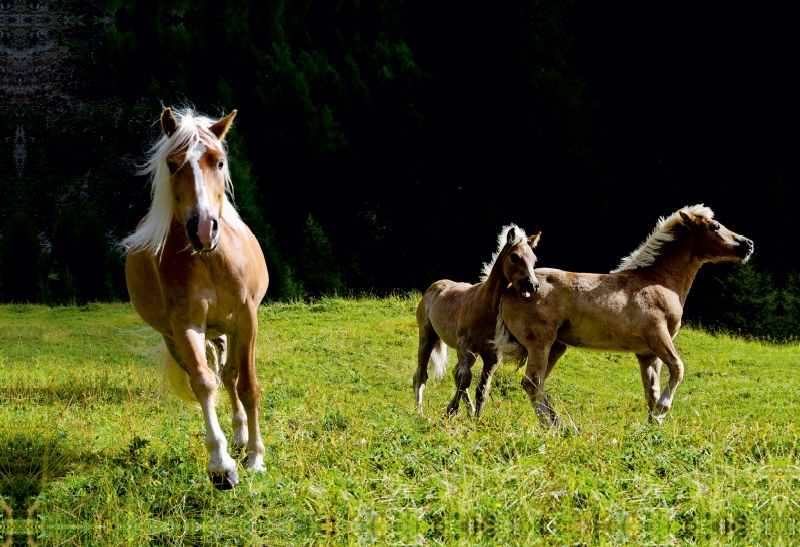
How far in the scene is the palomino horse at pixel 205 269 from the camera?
186 inches

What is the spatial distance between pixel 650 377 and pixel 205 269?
16.0 ft

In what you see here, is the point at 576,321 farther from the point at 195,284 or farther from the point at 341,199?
the point at 341,199

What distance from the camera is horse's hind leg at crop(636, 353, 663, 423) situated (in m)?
7.82

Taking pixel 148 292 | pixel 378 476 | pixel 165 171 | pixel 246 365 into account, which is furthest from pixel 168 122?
pixel 378 476

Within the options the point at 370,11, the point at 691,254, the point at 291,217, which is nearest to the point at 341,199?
the point at 291,217

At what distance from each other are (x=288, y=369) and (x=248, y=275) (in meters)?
6.18

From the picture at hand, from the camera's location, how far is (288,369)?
1142 centimetres

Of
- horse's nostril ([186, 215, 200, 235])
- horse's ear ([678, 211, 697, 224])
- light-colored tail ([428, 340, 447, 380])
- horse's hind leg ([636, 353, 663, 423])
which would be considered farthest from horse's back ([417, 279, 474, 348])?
horse's nostril ([186, 215, 200, 235])

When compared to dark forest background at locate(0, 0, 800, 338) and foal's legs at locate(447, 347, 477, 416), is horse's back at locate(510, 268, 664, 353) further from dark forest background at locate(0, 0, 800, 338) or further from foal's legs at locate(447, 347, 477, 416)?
dark forest background at locate(0, 0, 800, 338)

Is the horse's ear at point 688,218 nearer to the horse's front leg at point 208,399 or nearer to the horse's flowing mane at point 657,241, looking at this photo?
the horse's flowing mane at point 657,241

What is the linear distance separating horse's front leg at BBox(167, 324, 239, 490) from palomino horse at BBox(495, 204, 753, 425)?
348 centimetres

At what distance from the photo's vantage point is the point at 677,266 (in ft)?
26.4

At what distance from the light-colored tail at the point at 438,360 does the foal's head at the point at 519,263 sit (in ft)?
6.61

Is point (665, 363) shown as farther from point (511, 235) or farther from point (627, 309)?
point (511, 235)
